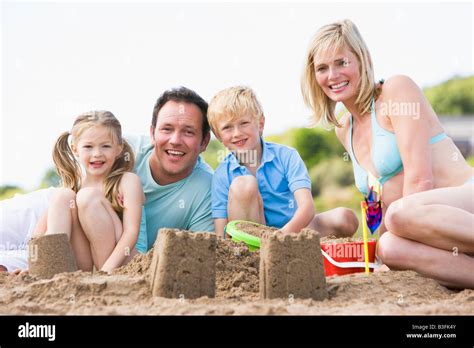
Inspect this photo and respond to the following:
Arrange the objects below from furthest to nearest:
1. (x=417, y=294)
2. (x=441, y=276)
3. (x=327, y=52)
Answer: (x=327, y=52) < (x=441, y=276) < (x=417, y=294)

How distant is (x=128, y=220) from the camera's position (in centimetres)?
368

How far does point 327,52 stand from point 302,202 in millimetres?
902

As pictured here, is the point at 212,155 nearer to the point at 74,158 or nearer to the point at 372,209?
the point at 74,158

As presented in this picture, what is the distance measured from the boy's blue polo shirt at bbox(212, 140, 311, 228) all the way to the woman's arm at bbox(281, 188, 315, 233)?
0.47 ft

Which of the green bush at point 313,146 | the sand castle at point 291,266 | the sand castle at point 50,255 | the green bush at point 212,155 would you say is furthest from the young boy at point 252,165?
the green bush at point 313,146

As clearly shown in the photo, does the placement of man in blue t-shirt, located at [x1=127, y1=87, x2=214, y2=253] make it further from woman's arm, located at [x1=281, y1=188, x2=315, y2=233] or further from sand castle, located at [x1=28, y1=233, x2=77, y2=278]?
sand castle, located at [x1=28, y1=233, x2=77, y2=278]

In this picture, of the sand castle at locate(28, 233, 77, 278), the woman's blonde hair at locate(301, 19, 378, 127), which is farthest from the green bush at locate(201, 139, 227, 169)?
the sand castle at locate(28, 233, 77, 278)

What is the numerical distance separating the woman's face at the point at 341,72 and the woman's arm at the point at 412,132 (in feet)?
0.92

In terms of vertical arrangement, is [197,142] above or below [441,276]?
above

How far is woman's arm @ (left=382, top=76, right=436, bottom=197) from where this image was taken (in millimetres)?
3250

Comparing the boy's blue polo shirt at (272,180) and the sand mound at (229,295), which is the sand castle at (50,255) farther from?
the boy's blue polo shirt at (272,180)

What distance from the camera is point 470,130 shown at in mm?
14734

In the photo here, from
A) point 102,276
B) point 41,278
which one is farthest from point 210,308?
point 41,278

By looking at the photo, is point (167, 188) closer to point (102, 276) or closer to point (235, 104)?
point (235, 104)
